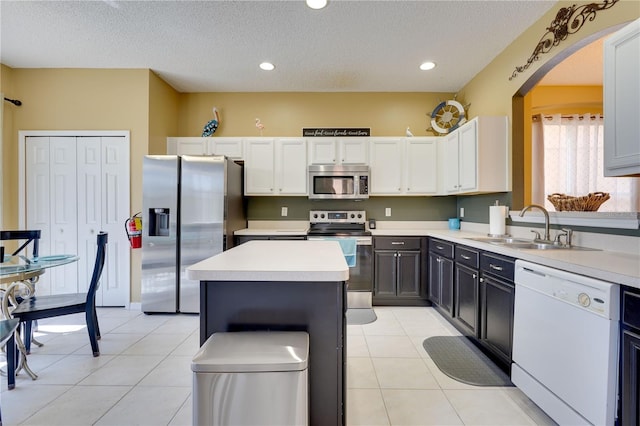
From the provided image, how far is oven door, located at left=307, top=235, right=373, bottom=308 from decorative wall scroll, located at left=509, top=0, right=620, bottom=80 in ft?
7.71

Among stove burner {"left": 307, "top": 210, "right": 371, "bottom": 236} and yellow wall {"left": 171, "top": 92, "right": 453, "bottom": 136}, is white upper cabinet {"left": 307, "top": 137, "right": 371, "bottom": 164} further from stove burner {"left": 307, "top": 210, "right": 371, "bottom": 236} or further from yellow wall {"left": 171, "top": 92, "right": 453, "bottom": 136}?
stove burner {"left": 307, "top": 210, "right": 371, "bottom": 236}

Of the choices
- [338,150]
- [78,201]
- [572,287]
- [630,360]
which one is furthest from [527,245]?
[78,201]

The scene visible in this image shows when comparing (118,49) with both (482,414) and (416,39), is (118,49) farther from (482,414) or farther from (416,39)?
(482,414)

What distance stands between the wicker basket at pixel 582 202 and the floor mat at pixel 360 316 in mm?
1982

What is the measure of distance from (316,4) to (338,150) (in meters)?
1.79

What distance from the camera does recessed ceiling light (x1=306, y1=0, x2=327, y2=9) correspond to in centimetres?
233

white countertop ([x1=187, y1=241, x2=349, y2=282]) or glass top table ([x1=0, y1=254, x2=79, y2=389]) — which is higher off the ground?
white countertop ([x1=187, y1=241, x2=349, y2=282])

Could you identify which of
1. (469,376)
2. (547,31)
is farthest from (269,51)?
(469,376)

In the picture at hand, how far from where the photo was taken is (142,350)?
251 centimetres

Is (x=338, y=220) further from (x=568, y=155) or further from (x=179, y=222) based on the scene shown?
(x=568, y=155)

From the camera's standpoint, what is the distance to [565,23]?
2266 millimetres

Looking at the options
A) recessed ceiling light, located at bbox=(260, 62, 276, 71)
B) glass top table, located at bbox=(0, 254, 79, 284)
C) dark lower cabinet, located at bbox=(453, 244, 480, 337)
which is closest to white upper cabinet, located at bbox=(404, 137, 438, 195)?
dark lower cabinet, located at bbox=(453, 244, 480, 337)

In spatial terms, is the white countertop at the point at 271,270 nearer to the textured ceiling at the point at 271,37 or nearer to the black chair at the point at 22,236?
the textured ceiling at the point at 271,37

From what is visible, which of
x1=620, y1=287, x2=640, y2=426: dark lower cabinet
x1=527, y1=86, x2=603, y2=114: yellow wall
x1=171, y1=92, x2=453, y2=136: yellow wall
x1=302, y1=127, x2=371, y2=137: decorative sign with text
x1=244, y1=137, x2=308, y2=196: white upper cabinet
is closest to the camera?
x1=620, y1=287, x2=640, y2=426: dark lower cabinet
